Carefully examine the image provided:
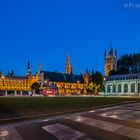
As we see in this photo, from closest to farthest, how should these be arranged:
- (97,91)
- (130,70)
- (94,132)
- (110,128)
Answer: (94,132), (110,128), (97,91), (130,70)

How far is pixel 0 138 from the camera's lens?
1430 cm

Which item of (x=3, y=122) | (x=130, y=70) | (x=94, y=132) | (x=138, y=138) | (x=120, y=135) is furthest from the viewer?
(x=130, y=70)

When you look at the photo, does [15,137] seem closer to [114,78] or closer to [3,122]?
[3,122]

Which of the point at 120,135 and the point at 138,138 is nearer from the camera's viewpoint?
the point at 138,138

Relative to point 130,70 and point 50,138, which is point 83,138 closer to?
point 50,138

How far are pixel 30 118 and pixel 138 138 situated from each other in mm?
12519

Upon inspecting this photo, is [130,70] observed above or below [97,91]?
above

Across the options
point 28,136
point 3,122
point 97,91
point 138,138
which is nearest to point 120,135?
point 138,138

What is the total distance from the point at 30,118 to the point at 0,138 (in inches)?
388

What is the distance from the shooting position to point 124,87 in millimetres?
173250

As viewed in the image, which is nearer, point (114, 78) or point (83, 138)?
point (83, 138)

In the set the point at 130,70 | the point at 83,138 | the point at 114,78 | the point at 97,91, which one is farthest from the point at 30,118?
the point at 130,70

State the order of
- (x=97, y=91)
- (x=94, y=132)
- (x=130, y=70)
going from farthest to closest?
(x=130, y=70) < (x=97, y=91) < (x=94, y=132)

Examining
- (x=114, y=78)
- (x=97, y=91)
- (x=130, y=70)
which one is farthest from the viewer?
(x=130, y=70)
